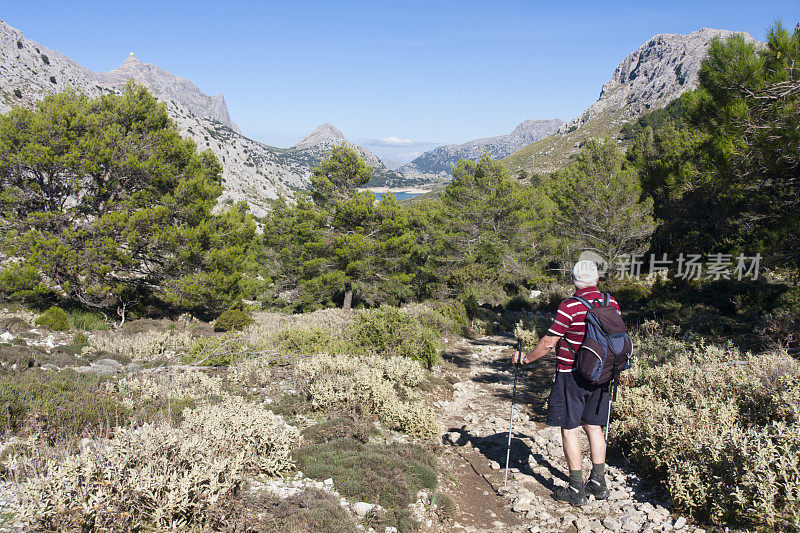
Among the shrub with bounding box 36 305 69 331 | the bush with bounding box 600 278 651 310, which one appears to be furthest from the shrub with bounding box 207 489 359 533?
the bush with bounding box 600 278 651 310

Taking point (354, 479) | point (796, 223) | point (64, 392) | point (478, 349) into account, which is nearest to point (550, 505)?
point (354, 479)

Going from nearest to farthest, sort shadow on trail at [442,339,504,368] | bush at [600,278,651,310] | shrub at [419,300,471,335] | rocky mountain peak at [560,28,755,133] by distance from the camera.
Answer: shadow on trail at [442,339,504,368], shrub at [419,300,471,335], bush at [600,278,651,310], rocky mountain peak at [560,28,755,133]

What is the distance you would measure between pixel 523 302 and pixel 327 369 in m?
16.9

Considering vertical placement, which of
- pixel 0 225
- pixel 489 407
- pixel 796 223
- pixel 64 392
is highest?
pixel 796 223

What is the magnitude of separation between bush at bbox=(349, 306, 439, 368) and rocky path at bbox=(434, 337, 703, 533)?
4.75 ft

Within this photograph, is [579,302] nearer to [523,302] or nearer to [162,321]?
[162,321]

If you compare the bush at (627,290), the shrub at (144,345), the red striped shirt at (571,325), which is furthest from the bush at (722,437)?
the bush at (627,290)

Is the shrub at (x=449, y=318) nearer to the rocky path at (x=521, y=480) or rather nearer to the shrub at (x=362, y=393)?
the rocky path at (x=521, y=480)

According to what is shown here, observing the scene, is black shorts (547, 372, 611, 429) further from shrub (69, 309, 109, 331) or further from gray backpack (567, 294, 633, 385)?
shrub (69, 309, 109, 331)

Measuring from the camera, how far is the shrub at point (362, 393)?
607 cm

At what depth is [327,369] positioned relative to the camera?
24.3ft

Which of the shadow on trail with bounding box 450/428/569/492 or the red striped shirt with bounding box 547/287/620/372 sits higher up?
the red striped shirt with bounding box 547/287/620/372

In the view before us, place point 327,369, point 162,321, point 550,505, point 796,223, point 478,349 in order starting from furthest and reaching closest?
1. point 162,321
2. point 478,349
3. point 796,223
4. point 327,369
5. point 550,505

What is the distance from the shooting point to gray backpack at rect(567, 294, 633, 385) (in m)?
3.94
